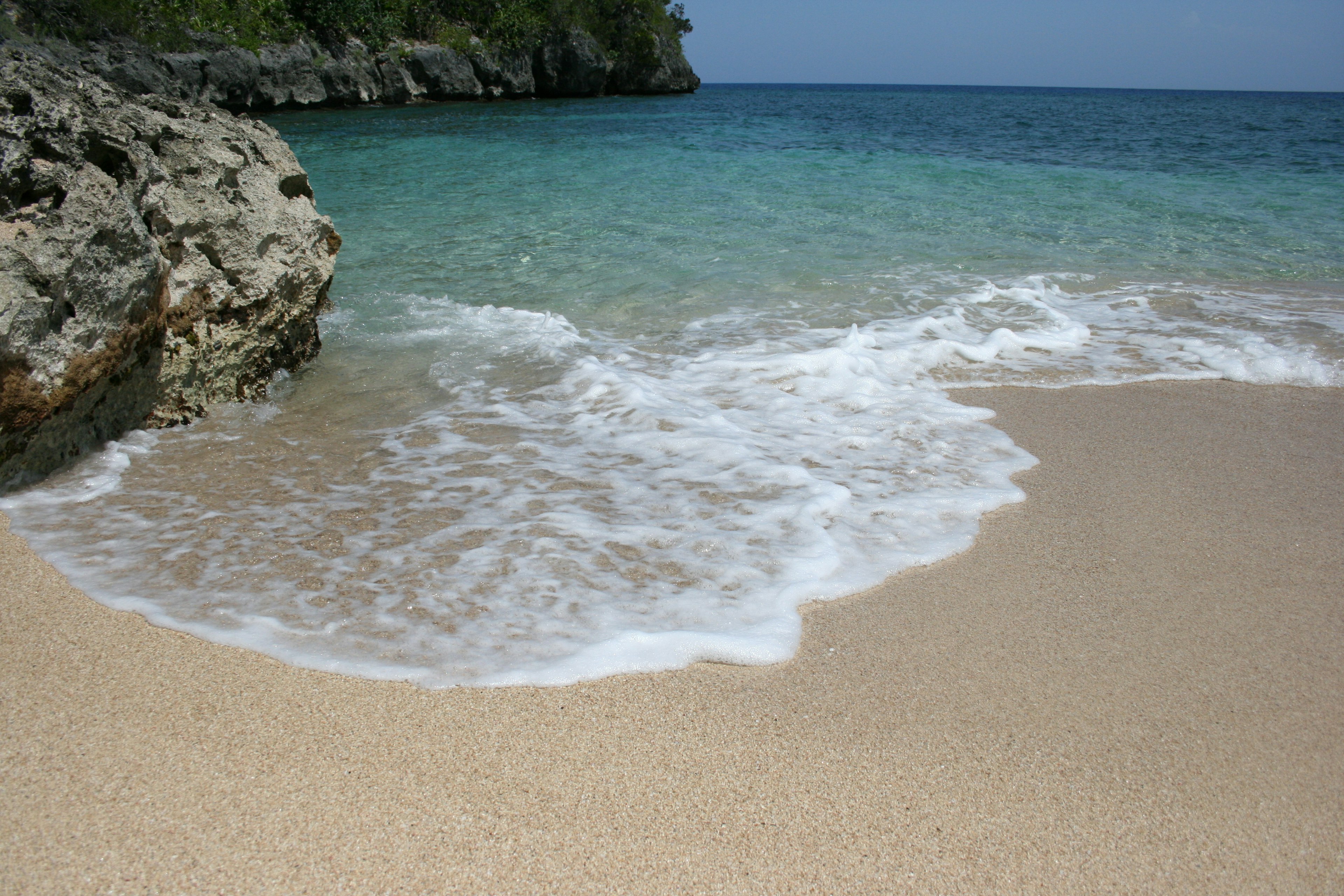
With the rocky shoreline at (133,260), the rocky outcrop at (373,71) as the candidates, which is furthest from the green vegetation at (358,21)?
the rocky shoreline at (133,260)

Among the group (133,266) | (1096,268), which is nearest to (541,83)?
(1096,268)

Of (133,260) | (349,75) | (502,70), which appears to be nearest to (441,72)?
(502,70)

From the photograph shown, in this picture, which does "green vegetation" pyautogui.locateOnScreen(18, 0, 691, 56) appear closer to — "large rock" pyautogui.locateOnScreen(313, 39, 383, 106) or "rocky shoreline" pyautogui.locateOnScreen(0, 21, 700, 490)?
"large rock" pyautogui.locateOnScreen(313, 39, 383, 106)

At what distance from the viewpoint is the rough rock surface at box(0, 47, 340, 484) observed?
2.83 metres

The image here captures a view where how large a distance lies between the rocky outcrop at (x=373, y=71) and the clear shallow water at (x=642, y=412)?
16.2 metres

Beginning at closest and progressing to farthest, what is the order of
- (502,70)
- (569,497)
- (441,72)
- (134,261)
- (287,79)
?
(569,497) < (134,261) < (287,79) < (441,72) < (502,70)

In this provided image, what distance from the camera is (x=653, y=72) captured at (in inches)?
1997

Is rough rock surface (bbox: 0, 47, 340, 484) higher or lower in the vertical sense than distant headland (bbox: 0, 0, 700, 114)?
lower

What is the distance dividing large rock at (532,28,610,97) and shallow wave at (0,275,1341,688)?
44.2 metres

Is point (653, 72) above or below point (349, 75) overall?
above

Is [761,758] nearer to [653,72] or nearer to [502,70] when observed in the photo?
[502,70]

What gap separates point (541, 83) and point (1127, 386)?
46.2m

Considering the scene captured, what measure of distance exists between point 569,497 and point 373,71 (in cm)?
3779

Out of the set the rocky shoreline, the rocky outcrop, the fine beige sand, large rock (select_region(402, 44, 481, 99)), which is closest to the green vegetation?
the rocky outcrop
